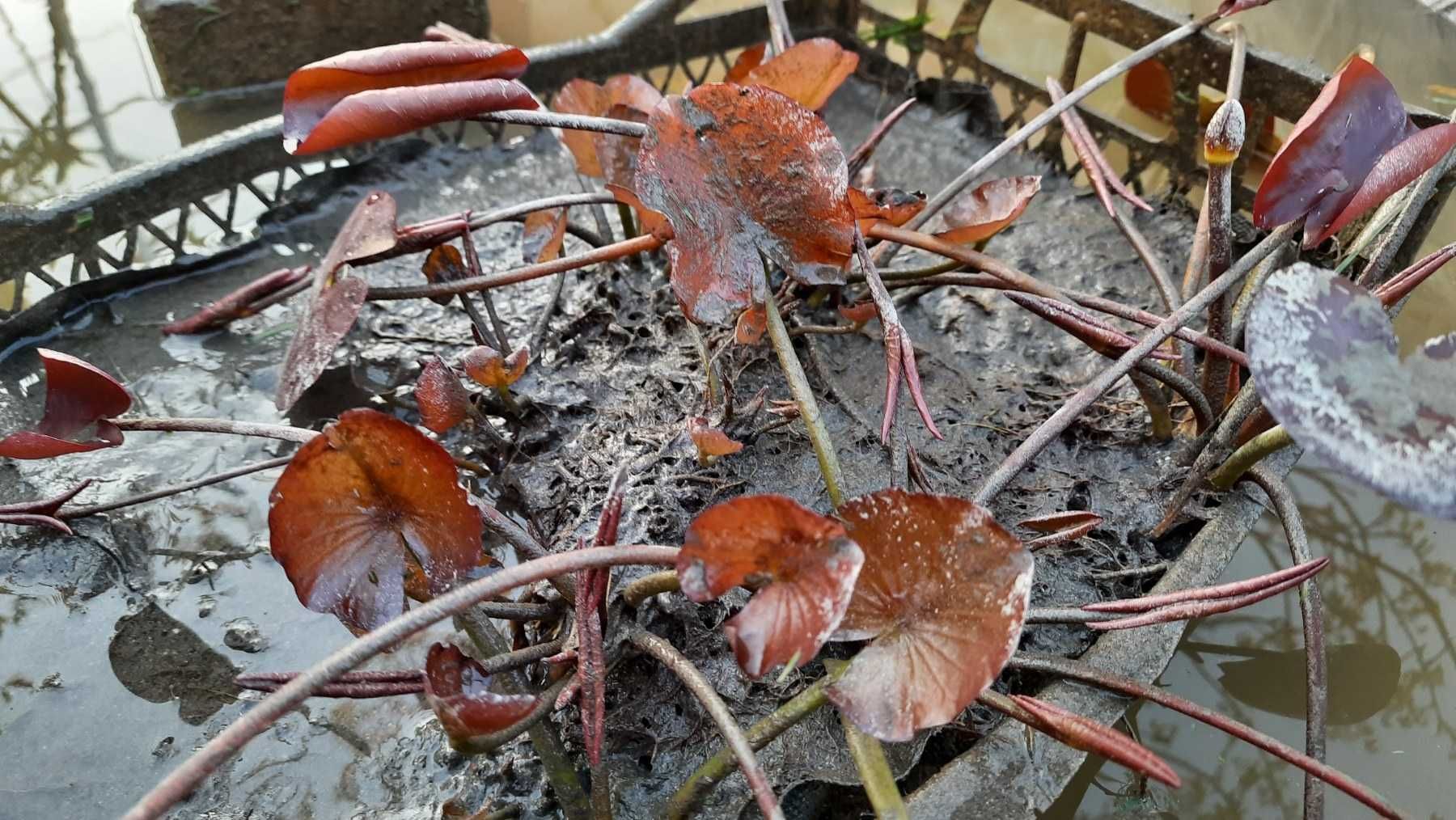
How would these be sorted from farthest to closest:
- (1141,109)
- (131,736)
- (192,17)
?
(192,17) < (1141,109) < (131,736)

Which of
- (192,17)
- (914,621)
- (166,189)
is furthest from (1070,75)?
(192,17)

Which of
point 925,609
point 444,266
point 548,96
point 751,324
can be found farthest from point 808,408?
point 548,96

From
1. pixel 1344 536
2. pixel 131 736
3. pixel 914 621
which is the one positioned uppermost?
pixel 914 621

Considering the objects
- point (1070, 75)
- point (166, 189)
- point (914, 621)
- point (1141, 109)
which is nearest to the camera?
point (914, 621)

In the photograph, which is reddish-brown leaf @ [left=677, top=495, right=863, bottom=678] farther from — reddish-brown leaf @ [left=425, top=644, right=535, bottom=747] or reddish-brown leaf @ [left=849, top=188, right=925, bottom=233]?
reddish-brown leaf @ [left=849, top=188, right=925, bottom=233]

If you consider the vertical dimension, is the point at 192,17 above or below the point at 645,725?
above

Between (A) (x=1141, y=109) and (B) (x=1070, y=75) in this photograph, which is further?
(A) (x=1141, y=109)

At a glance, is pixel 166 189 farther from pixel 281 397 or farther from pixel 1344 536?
pixel 1344 536
